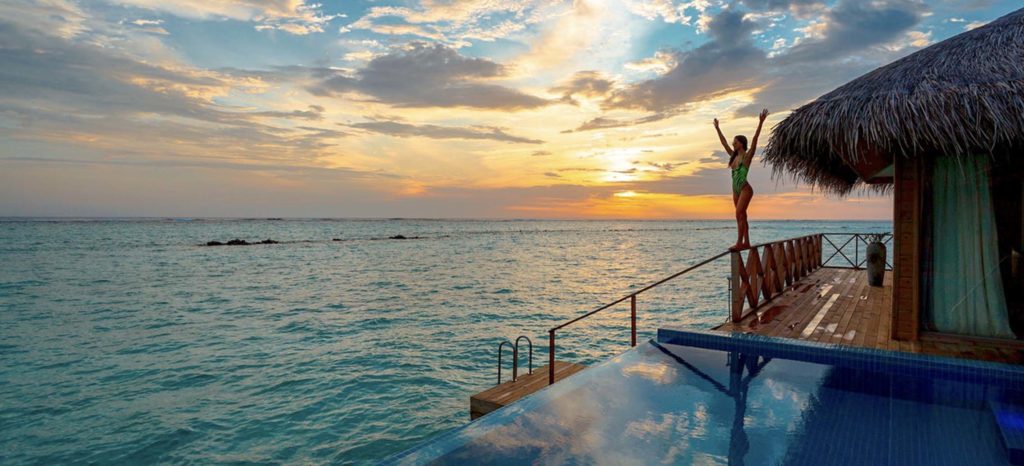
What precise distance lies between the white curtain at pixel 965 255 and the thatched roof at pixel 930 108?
0.99ft

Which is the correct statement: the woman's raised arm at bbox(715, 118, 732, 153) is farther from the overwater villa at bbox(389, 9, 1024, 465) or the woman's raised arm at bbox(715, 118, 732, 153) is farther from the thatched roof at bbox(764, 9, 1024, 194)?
the overwater villa at bbox(389, 9, 1024, 465)

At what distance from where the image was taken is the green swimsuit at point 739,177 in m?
6.38

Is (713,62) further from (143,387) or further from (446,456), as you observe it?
(143,387)

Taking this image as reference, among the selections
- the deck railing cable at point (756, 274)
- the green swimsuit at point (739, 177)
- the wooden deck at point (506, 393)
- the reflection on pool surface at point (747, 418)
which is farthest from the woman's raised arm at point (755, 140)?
the wooden deck at point (506, 393)

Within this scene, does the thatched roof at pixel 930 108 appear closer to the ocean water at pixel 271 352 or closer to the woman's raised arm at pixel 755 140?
the woman's raised arm at pixel 755 140

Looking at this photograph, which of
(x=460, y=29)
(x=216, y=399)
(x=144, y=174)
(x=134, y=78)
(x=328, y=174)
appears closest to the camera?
(x=216, y=399)

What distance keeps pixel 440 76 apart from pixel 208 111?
49.3 feet

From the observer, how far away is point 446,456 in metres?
2.87

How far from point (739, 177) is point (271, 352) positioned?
34.5 feet

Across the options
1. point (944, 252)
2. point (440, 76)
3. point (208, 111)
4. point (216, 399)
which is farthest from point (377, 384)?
point (208, 111)

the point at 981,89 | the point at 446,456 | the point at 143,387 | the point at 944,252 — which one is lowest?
the point at 143,387

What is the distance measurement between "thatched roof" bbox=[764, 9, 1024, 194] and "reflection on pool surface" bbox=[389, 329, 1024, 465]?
2.30m

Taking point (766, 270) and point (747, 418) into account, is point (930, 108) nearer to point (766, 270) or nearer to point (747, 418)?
point (766, 270)

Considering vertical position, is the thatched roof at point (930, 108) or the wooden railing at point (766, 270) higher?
the thatched roof at point (930, 108)
